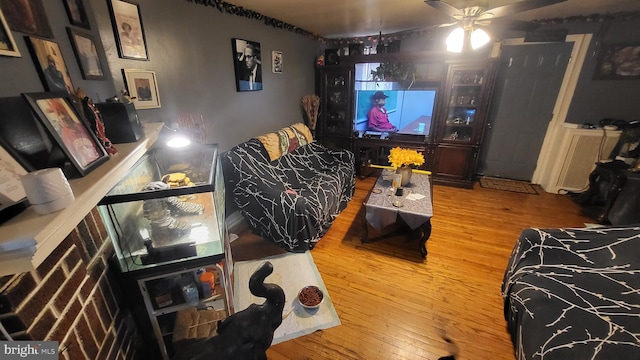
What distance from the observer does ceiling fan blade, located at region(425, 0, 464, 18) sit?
1697mm

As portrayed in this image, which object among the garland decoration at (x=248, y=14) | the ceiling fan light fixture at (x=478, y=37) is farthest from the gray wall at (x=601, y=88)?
the garland decoration at (x=248, y=14)

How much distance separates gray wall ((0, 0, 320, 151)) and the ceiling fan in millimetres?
1854

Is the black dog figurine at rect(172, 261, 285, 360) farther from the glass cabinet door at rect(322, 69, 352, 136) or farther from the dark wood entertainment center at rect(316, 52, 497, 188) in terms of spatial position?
the glass cabinet door at rect(322, 69, 352, 136)

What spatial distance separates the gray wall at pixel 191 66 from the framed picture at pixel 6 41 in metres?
0.02

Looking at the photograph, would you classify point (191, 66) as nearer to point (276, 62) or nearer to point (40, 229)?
point (276, 62)

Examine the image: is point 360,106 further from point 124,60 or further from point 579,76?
point 124,60

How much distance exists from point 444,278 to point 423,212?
0.57 meters

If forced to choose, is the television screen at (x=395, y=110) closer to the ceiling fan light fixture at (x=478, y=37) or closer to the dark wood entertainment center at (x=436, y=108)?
the dark wood entertainment center at (x=436, y=108)

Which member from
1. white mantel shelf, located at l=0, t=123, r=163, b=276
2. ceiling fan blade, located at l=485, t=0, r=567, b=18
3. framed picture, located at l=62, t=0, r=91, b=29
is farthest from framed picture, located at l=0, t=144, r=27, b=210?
ceiling fan blade, located at l=485, t=0, r=567, b=18

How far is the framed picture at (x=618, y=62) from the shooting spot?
9.92 feet

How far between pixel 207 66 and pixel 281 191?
1344 millimetres

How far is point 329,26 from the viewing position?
346 cm

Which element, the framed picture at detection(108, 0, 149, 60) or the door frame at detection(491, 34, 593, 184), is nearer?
the framed picture at detection(108, 0, 149, 60)

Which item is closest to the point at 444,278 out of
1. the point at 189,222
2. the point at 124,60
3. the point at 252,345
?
the point at 252,345
